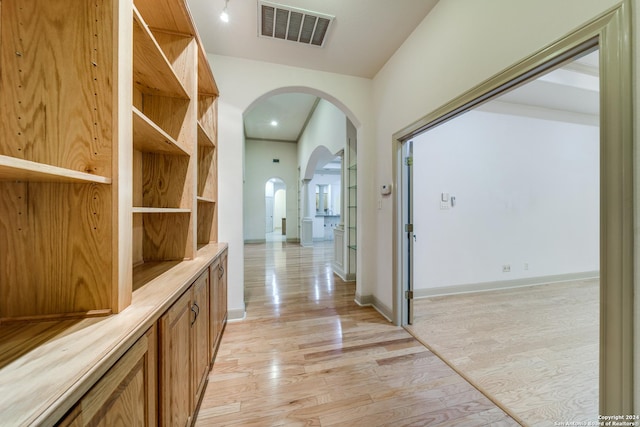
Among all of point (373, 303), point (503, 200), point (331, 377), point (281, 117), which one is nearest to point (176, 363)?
point (331, 377)

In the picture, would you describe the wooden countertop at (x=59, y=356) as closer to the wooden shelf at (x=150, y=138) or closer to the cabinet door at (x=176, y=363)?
the cabinet door at (x=176, y=363)

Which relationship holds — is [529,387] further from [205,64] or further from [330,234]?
[330,234]

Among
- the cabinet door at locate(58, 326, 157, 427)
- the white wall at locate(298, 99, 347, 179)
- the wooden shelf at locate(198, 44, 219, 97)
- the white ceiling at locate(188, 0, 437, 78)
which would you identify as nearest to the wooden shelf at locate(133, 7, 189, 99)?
the wooden shelf at locate(198, 44, 219, 97)

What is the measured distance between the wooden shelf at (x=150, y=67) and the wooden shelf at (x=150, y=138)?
371 millimetres

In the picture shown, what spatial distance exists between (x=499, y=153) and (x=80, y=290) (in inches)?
179

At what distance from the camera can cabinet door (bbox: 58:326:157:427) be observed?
0.53 meters

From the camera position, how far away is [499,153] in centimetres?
340

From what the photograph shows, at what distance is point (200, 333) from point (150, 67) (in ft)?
5.39

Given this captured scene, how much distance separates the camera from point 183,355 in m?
1.09

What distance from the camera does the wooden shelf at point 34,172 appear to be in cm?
53

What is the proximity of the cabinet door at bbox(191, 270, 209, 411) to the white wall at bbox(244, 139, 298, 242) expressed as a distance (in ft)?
21.1

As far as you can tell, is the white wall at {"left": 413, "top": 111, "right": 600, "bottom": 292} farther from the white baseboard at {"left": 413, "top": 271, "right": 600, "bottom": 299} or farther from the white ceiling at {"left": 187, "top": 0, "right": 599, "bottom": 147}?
the white ceiling at {"left": 187, "top": 0, "right": 599, "bottom": 147}

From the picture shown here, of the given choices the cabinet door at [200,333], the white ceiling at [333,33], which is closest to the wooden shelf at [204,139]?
the white ceiling at [333,33]

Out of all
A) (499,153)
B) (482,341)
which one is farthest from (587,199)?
(482,341)
